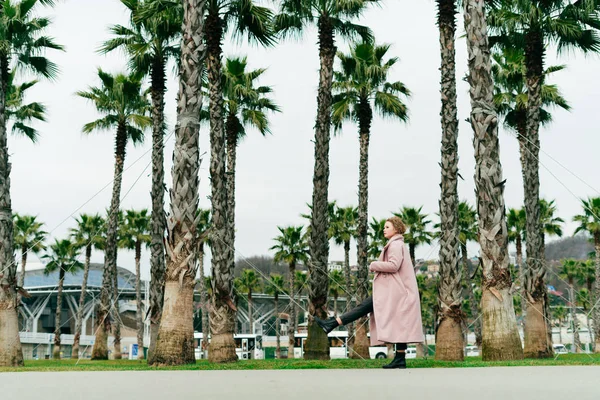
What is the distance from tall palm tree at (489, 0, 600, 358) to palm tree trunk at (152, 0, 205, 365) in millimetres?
11013

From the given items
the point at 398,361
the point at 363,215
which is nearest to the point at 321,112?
the point at 363,215

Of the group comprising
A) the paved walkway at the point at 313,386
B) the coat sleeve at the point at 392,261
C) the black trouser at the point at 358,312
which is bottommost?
the paved walkway at the point at 313,386

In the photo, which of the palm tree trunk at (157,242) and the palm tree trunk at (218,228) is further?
the palm tree trunk at (157,242)

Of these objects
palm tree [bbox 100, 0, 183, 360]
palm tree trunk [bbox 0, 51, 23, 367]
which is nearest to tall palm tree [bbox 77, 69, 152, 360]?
palm tree [bbox 100, 0, 183, 360]

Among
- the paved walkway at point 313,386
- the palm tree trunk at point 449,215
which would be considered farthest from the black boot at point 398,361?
the palm tree trunk at point 449,215

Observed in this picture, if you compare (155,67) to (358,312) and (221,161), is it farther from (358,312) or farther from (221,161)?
(358,312)

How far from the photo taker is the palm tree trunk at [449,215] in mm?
15945

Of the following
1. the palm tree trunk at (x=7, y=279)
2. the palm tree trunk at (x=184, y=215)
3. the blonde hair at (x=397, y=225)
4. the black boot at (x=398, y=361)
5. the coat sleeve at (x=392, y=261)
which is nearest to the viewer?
the black boot at (x=398, y=361)

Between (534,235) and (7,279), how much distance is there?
15.3 meters

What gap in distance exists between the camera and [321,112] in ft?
61.6

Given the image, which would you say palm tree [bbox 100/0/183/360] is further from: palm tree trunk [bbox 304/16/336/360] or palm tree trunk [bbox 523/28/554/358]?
palm tree trunk [bbox 523/28/554/358]

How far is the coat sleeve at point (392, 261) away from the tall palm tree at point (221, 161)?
920cm

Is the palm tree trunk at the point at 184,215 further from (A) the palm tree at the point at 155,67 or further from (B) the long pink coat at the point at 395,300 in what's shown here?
(A) the palm tree at the point at 155,67

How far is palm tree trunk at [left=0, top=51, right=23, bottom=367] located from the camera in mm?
15219
